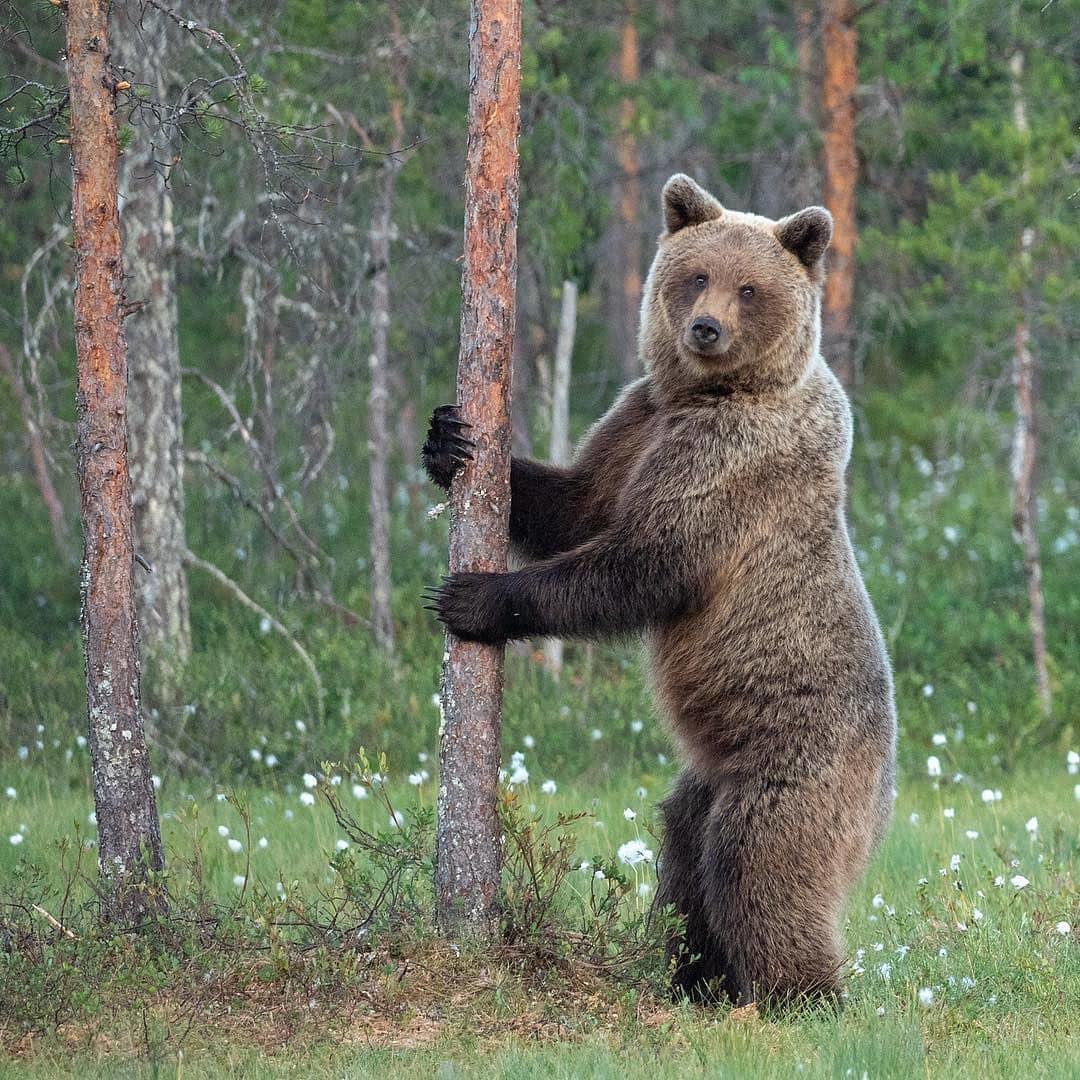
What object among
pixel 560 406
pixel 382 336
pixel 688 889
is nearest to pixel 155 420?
pixel 382 336

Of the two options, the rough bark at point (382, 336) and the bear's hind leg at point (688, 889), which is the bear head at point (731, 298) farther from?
the rough bark at point (382, 336)

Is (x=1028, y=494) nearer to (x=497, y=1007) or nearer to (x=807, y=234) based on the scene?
(x=807, y=234)

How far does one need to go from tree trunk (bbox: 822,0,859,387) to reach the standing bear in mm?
5275

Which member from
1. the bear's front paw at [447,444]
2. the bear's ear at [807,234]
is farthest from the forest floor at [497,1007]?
the bear's ear at [807,234]

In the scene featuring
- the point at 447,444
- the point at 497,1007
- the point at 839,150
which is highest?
the point at 839,150

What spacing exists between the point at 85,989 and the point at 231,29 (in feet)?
22.5

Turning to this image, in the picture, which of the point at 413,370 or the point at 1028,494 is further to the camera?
the point at 413,370

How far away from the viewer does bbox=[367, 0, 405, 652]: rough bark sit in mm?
9727

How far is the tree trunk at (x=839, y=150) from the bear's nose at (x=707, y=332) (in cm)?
561

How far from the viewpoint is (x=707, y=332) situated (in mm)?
5602

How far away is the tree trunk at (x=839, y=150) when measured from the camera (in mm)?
10961

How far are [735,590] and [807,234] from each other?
1454 mm

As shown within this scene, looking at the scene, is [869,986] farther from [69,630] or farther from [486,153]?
[69,630]

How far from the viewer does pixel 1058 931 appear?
5.94 metres
